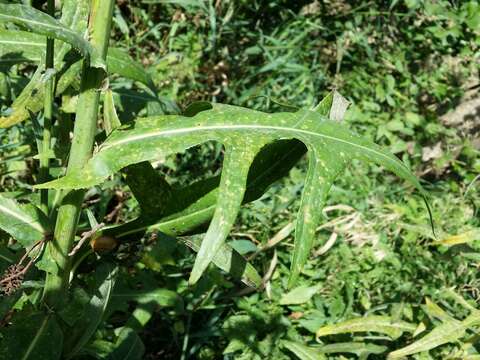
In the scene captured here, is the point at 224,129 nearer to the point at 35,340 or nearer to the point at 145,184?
the point at 145,184

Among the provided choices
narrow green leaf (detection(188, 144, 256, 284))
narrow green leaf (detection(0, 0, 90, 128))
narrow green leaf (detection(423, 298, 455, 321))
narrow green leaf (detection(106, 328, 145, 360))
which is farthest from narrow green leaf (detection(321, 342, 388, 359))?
narrow green leaf (detection(0, 0, 90, 128))

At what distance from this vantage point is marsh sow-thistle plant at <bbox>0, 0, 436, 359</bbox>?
4.96ft

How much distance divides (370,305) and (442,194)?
101 cm

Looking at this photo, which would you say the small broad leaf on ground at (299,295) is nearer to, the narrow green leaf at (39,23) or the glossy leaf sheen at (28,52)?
the glossy leaf sheen at (28,52)

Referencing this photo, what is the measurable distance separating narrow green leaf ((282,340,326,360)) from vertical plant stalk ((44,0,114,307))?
0.99 metres

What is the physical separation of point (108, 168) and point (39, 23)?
0.36 metres

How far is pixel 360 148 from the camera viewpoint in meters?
1.65

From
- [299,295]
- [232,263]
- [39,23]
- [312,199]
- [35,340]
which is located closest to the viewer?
[39,23]

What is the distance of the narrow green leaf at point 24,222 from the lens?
1730 millimetres

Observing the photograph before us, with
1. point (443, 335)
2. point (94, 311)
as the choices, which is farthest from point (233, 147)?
point (443, 335)

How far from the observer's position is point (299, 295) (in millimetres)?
2826

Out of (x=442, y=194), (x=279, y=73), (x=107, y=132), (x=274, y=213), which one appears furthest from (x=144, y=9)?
(x=107, y=132)

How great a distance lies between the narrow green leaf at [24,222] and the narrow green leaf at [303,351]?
3.69 feet

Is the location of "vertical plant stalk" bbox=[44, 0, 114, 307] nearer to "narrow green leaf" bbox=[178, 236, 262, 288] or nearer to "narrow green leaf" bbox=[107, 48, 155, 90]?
"narrow green leaf" bbox=[178, 236, 262, 288]
